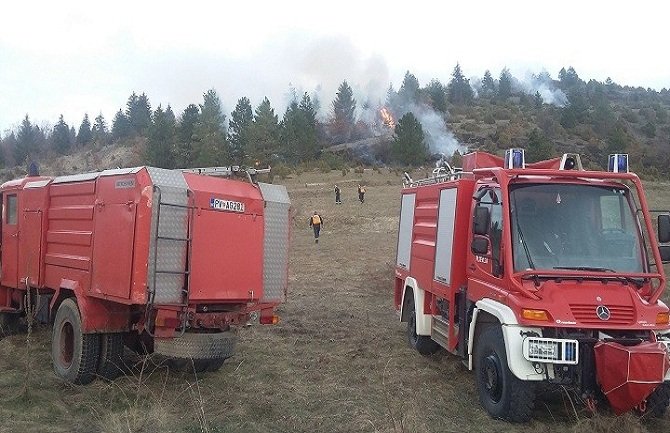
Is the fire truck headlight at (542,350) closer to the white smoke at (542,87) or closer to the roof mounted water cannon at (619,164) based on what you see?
the roof mounted water cannon at (619,164)

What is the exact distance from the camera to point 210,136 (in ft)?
A: 208

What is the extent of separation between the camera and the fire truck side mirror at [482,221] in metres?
6.54

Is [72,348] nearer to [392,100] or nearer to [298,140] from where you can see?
[298,140]

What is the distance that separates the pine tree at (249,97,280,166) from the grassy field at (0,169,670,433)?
47881mm

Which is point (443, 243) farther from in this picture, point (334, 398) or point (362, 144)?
point (362, 144)

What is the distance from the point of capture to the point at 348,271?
19.6m

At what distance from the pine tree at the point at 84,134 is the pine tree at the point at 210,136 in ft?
150

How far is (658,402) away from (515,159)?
2.96 meters

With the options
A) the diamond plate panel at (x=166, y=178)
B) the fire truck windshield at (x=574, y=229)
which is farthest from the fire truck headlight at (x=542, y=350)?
the diamond plate panel at (x=166, y=178)

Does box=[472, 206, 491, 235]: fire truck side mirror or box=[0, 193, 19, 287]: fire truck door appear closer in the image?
box=[472, 206, 491, 235]: fire truck side mirror

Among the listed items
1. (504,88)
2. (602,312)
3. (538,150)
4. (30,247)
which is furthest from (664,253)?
(504,88)

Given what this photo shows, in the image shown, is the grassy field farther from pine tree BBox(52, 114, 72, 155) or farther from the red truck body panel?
pine tree BBox(52, 114, 72, 155)

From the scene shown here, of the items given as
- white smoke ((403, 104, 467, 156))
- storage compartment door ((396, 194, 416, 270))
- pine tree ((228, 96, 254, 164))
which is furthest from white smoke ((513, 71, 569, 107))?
storage compartment door ((396, 194, 416, 270))

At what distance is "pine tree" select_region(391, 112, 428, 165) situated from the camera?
183 feet
